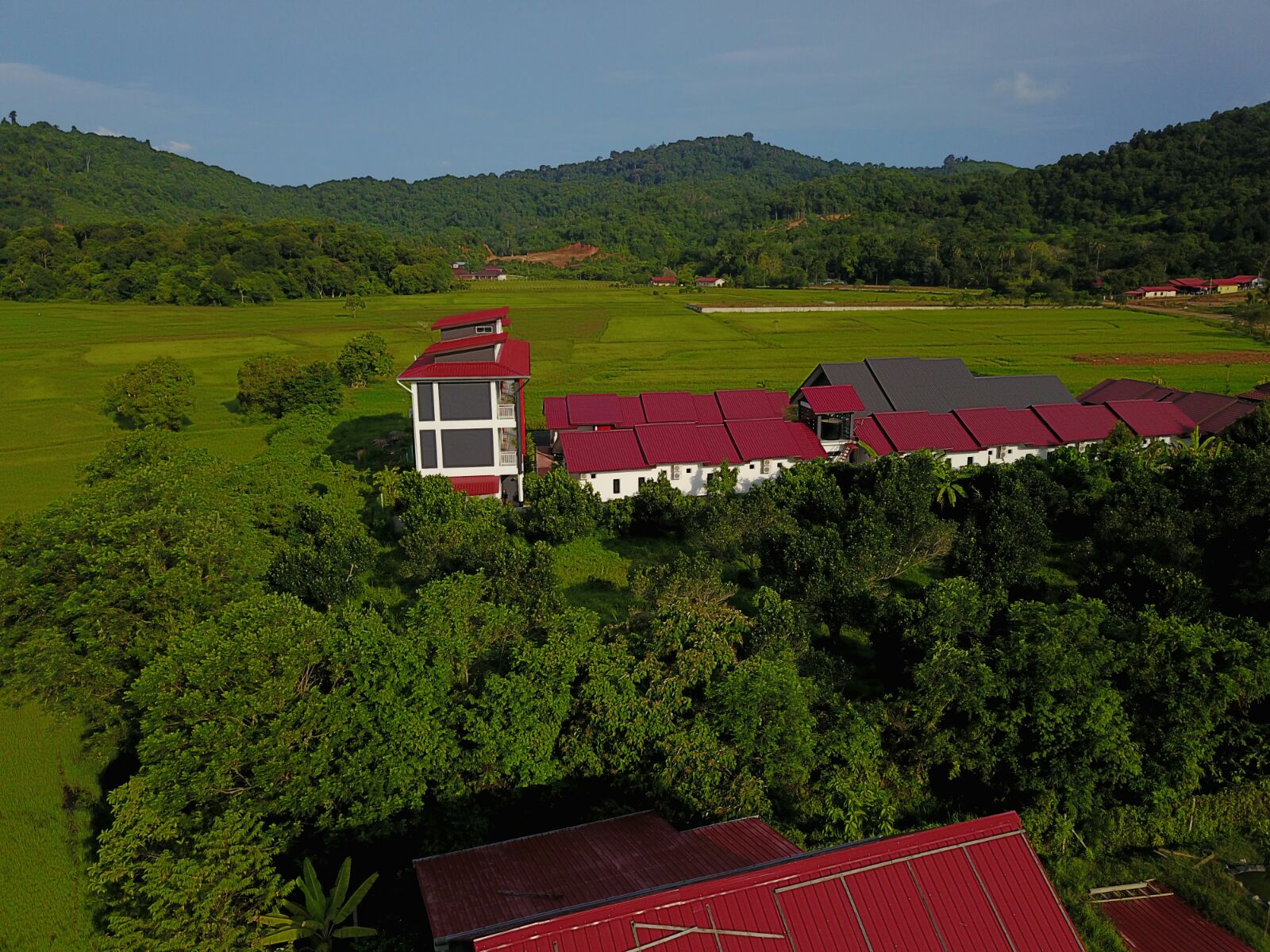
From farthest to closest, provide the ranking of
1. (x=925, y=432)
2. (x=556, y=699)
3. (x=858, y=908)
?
(x=925, y=432) < (x=556, y=699) < (x=858, y=908)

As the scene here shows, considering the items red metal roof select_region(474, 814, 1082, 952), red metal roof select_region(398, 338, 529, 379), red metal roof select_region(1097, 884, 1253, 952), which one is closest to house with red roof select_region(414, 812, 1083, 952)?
red metal roof select_region(474, 814, 1082, 952)

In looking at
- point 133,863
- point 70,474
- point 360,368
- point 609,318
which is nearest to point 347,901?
point 133,863

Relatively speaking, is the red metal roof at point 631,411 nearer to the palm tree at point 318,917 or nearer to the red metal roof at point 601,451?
the red metal roof at point 601,451

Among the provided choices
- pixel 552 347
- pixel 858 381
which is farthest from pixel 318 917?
pixel 552 347

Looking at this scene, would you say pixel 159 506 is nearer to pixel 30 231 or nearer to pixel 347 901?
pixel 347 901

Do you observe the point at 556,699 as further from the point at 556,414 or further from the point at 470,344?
the point at 556,414

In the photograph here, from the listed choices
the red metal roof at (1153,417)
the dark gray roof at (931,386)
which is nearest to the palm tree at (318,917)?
the dark gray roof at (931,386)
